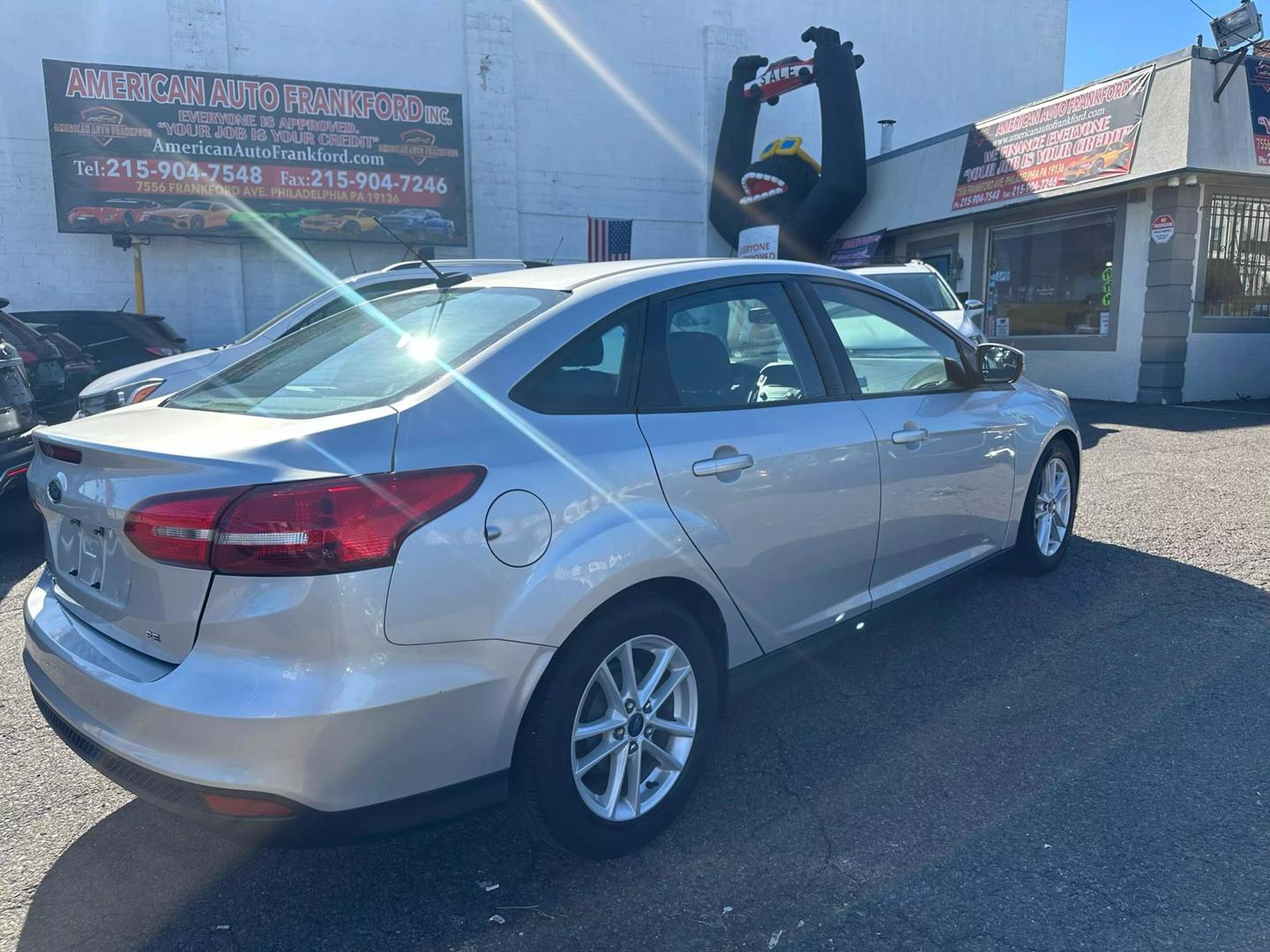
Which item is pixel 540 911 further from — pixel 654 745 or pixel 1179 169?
pixel 1179 169

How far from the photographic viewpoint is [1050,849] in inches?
103

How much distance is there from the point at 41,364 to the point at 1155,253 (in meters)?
12.6

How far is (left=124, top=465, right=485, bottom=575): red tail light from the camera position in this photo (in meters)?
2.03

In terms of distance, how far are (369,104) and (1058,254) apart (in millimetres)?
11509

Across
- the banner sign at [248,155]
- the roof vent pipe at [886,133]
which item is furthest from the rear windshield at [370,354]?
the roof vent pipe at [886,133]

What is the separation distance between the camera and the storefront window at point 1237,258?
12.2m

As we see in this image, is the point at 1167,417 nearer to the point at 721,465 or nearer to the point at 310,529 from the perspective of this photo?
the point at 721,465

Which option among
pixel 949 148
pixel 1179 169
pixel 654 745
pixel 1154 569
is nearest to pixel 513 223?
pixel 949 148

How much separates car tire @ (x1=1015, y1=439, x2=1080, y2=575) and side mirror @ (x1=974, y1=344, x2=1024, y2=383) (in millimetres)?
686

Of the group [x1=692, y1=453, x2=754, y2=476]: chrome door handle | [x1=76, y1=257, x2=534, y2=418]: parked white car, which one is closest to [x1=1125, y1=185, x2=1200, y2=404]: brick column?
[x1=76, y1=257, x2=534, y2=418]: parked white car

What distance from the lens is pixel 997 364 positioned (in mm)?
4145

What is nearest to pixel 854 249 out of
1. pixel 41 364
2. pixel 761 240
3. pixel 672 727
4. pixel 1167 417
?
pixel 761 240

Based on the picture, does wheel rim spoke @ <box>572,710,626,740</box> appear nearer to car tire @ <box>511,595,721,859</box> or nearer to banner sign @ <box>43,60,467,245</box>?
car tire @ <box>511,595,721,859</box>

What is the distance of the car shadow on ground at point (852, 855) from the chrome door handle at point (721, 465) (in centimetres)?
104
